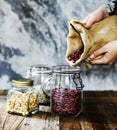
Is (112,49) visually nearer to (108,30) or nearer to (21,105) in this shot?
(108,30)

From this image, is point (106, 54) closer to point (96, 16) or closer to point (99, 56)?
point (99, 56)

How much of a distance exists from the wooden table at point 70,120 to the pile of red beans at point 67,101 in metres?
0.02

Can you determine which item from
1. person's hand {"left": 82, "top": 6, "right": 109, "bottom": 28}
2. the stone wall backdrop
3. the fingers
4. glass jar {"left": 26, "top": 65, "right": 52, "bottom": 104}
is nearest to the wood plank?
glass jar {"left": 26, "top": 65, "right": 52, "bottom": 104}

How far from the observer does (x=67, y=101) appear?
52.4 inches

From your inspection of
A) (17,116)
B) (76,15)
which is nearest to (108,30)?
(17,116)

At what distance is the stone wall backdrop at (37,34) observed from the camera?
1877mm

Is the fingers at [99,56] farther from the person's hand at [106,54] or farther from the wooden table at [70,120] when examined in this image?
the wooden table at [70,120]

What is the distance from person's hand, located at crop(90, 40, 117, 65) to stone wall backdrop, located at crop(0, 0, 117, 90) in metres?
0.57

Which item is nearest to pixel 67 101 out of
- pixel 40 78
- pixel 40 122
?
pixel 40 122

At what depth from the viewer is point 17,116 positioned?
1.35 metres

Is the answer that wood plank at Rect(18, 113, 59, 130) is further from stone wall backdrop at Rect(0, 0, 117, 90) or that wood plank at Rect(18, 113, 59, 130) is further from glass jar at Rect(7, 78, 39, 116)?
stone wall backdrop at Rect(0, 0, 117, 90)

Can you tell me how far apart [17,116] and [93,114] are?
11.5 inches

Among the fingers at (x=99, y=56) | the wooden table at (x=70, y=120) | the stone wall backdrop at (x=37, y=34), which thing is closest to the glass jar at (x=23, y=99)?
the wooden table at (x=70, y=120)

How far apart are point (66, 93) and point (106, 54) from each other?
206 millimetres
